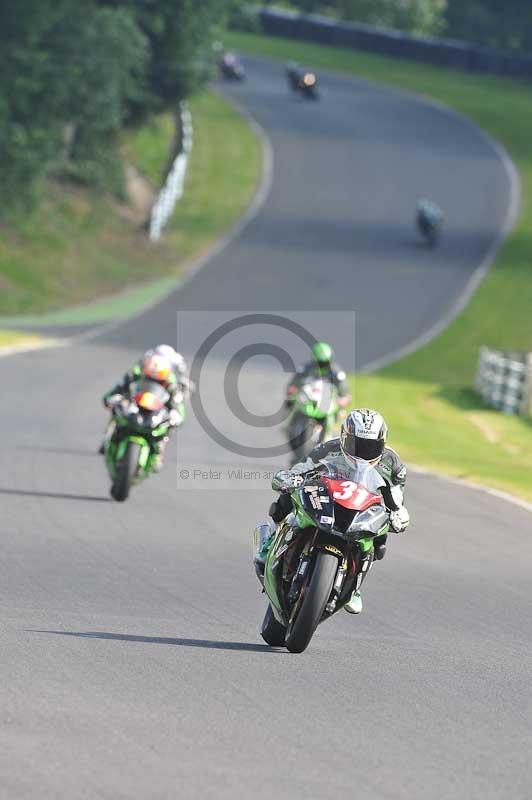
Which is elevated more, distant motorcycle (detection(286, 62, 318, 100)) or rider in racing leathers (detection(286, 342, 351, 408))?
distant motorcycle (detection(286, 62, 318, 100))

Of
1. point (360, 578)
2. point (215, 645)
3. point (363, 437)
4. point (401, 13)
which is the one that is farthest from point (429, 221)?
point (401, 13)

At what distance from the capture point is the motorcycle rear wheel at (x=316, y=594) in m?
8.92

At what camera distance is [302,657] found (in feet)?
30.3

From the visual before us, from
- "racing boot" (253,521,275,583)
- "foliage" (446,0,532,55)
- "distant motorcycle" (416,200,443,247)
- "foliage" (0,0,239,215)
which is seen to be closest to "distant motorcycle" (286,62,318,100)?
"foliage" (446,0,532,55)

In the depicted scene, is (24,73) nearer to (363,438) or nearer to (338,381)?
(338,381)

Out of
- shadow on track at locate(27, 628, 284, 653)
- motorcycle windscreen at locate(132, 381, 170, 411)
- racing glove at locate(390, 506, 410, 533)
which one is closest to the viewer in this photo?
shadow on track at locate(27, 628, 284, 653)

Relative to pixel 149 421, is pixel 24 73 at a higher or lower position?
higher

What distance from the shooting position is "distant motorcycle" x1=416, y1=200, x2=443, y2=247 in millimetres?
→ 51072

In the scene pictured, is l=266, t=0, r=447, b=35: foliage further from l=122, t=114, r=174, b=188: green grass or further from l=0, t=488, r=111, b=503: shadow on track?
l=0, t=488, r=111, b=503: shadow on track

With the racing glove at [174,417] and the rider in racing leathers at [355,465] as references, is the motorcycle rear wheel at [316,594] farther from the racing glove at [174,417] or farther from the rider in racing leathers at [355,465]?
the racing glove at [174,417]

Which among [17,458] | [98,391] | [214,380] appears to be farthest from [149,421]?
[214,380]

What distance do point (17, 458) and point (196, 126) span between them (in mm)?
50395

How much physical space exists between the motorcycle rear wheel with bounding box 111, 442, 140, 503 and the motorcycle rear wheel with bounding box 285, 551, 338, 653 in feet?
21.5

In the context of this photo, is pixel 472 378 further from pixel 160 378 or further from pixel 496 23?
pixel 496 23
